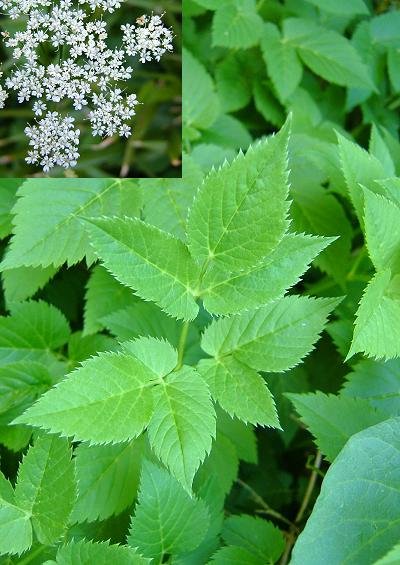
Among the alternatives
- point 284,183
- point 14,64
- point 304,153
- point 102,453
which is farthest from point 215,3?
point 102,453

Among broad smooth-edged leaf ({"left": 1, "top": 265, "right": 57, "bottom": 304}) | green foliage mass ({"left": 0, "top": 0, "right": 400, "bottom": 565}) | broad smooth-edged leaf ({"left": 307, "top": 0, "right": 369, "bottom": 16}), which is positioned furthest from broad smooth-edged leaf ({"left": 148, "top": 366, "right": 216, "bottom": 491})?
broad smooth-edged leaf ({"left": 307, "top": 0, "right": 369, "bottom": 16})

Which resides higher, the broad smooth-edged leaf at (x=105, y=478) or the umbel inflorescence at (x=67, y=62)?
the umbel inflorescence at (x=67, y=62)

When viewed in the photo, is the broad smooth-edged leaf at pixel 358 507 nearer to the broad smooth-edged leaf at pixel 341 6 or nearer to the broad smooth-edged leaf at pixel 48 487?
the broad smooth-edged leaf at pixel 48 487

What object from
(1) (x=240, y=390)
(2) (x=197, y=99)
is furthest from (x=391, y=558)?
(2) (x=197, y=99)

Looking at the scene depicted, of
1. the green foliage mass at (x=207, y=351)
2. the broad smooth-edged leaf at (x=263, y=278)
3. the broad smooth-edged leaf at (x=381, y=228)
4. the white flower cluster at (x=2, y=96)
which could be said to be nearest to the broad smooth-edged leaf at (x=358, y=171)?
the green foliage mass at (x=207, y=351)

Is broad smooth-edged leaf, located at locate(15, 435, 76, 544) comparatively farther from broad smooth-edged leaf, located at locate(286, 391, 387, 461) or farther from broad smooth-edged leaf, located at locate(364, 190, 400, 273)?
broad smooth-edged leaf, located at locate(364, 190, 400, 273)

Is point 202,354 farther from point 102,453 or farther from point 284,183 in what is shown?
point 284,183

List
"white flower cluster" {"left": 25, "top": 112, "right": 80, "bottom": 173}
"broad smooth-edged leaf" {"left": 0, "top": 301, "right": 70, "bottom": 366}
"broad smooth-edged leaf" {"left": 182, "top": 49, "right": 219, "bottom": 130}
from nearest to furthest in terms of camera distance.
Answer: "white flower cluster" {"left": 25, "top": 112, "right": 80, "bottom": 173} → "broad smooth-edged leaf" {"left": 0, "top": 301, "right": 70, "bottom": 366} → "broad smooth-edged leaf" {"left": 182, "top": 49, "right": 219, "bottom": 130}
